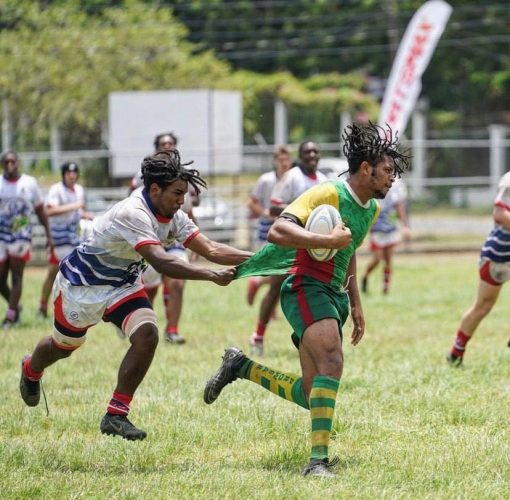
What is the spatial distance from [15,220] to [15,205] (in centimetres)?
19

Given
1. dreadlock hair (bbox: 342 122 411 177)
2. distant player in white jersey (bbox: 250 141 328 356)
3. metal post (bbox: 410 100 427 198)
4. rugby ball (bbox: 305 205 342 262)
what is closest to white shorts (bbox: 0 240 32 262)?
distant player in white jersey (bbox: 250 141 328 356)

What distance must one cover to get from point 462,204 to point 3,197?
16066 mm

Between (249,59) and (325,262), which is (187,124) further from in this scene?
(249,59)

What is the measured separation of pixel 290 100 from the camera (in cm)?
4700

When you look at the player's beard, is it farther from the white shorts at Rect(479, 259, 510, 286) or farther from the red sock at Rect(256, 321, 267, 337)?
the red sock at Rect(256, 321, 267, 337)

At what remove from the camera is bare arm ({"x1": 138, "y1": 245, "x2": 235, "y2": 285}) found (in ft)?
22.7

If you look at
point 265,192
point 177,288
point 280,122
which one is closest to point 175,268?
point 177,288

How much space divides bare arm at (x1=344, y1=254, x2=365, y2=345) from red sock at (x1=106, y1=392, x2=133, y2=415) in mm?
1444

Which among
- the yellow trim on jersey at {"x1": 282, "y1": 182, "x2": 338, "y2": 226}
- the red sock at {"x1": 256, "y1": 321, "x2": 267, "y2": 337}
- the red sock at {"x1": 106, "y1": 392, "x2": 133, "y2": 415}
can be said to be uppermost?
the yellow trim on jersey at {"x1": 282, "y1": 182, "x2": 338, "y2": 226}

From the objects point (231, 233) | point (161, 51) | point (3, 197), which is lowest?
point (231, 233)

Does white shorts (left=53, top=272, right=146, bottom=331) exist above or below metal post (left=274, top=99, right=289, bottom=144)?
below

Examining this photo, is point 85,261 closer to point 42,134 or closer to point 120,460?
point 120,460

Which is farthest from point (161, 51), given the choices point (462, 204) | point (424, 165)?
point (462, 204)

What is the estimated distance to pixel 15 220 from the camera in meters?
14.3
